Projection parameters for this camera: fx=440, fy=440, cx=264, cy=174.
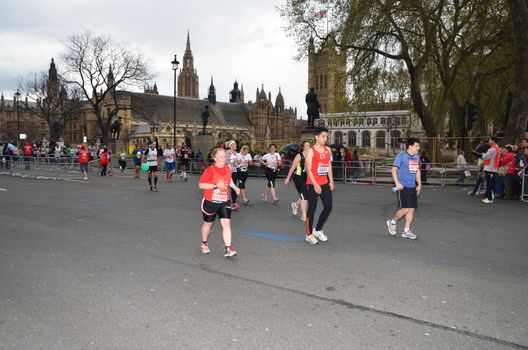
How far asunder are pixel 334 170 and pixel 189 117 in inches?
3656

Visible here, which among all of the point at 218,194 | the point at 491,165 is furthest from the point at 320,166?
the point at 491,165

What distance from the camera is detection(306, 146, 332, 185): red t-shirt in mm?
6797

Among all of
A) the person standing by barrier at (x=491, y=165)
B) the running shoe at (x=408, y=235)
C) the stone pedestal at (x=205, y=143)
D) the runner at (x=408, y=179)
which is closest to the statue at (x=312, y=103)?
the stone pedestal at (x=205, y=143)

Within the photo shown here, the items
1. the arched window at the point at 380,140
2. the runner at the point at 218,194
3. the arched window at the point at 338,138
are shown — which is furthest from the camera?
the arched window at the point at 380,140

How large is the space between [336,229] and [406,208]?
1.40 meters

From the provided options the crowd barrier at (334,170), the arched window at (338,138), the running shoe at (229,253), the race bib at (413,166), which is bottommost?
the running shoe at (229,253)

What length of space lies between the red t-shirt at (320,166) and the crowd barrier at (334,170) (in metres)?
12.5

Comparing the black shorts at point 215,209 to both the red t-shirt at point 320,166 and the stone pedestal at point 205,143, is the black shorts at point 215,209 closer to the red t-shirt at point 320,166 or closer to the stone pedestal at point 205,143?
the red t-shirt at point 320,166

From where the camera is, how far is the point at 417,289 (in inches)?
181

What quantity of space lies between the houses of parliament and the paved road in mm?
74805

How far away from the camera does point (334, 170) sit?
66.9ft

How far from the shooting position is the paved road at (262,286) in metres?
3.50

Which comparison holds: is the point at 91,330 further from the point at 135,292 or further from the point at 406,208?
the point at 406,208

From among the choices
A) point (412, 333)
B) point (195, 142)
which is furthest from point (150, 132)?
point (412, 333)
